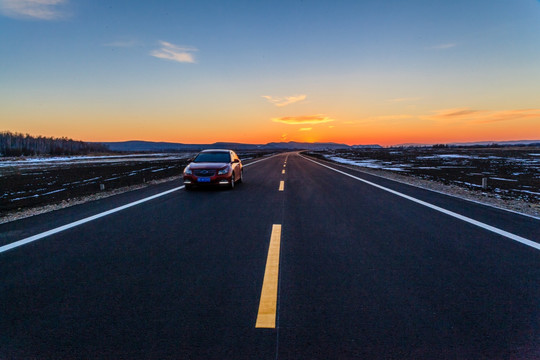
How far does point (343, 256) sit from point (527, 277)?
2.26 metres

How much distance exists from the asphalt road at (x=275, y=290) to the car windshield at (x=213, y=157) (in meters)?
6.50

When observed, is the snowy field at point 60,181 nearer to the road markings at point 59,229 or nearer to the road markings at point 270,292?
the road markings at point 59,229

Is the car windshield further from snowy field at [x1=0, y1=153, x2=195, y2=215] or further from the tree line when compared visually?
the tree line

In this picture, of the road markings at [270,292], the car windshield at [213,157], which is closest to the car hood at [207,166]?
the car windshield at [213,157]

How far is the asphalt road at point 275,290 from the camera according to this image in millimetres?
2449

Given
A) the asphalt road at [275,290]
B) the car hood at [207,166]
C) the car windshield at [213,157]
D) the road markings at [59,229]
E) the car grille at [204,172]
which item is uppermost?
the car windshield at [213,157]

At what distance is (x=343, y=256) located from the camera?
452cm

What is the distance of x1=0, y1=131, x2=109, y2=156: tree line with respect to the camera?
8658 centimetres

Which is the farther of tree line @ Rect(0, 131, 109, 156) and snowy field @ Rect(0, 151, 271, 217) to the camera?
tree line @ Rect(0, 131, 109, 156)

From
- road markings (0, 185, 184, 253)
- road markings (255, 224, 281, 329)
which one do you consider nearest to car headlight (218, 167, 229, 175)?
road markings (0, 185, 184, 253)

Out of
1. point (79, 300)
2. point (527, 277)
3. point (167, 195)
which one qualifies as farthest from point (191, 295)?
point (167, 195)

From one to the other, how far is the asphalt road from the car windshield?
6502 mm

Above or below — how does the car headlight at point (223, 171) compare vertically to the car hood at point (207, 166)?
below

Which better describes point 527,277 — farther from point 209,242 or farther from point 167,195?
point 167,195
